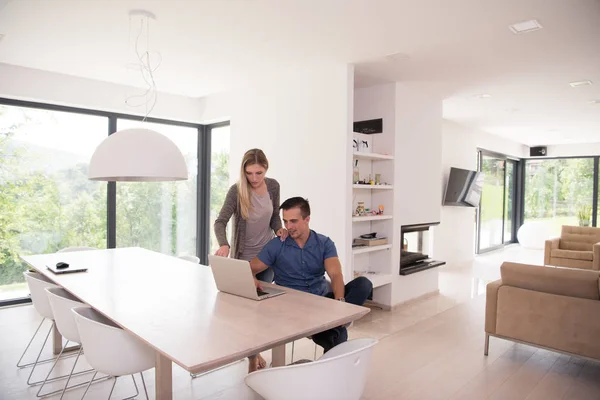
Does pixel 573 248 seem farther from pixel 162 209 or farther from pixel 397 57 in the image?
pixel 162 209

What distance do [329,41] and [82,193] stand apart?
341 centimetres

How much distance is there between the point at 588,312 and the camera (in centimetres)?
286

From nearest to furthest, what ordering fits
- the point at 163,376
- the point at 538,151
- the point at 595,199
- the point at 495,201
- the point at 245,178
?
the point at 163,376, the point at 245,178, the point at 495,201, the point at 595,199, the point at 538,151

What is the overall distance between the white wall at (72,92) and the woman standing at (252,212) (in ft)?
9.73

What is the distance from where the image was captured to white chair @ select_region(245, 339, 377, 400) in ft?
4.76

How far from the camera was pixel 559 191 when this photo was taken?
33.4 ft

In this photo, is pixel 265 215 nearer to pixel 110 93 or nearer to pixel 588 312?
pixel 588 312

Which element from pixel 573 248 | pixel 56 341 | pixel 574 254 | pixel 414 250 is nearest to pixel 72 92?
pixel 56 341

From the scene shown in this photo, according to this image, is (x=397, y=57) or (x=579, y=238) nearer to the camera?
(x=397, y=57)

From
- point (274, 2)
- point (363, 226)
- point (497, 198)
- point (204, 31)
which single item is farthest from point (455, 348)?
point (497, 198)

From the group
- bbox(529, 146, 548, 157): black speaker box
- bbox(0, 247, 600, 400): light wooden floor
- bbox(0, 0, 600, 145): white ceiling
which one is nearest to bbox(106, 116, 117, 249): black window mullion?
bbox(0, 0, 600, 145): white ceiling

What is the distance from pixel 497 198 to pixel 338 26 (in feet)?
24.9

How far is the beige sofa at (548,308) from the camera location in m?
2.88

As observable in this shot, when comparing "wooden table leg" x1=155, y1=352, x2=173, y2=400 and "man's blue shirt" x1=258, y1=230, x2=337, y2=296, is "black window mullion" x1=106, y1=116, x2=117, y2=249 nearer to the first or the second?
"man's blue shirt" x1=258, y1=230, x2=337, y2=296
